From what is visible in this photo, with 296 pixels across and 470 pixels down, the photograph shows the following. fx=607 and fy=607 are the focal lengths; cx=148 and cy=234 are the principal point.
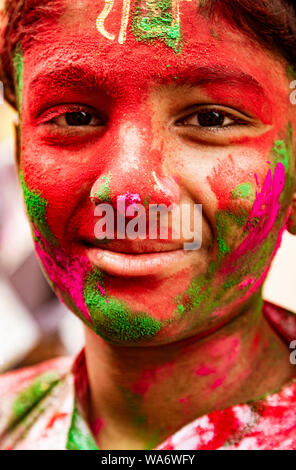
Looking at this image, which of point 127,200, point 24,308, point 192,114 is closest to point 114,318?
point 127,200

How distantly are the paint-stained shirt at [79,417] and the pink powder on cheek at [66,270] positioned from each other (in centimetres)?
46

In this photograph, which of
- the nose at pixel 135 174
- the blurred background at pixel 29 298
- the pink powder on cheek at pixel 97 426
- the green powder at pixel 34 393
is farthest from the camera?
the blurred background at pixel 29 298

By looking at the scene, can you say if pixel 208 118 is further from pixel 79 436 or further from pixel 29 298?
pixel 29 298

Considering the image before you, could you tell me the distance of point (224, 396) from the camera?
5.88 feet

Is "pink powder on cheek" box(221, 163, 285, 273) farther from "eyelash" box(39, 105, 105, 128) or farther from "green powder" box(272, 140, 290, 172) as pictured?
"eyelash" box(39, 105, 105, 128)

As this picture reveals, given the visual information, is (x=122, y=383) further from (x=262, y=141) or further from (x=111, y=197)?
(x=262, y=141)

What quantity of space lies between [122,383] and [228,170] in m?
0.76

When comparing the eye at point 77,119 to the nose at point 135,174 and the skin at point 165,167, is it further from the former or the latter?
the nose at point 135,174

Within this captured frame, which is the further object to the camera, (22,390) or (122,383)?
(22,390)

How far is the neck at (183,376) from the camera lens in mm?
1778

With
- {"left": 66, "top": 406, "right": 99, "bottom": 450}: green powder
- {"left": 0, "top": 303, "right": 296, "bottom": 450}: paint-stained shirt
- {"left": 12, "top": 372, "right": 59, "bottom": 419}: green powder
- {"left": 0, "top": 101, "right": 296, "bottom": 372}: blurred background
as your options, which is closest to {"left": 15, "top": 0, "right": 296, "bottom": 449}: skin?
{"left": 0, "top": 303, "right": 296, "bottom": 450}: paint-stained shirt

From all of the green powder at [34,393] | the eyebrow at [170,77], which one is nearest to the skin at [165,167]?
the eyebrow at [170,77]

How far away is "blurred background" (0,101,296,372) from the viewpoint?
4133 millimetres
